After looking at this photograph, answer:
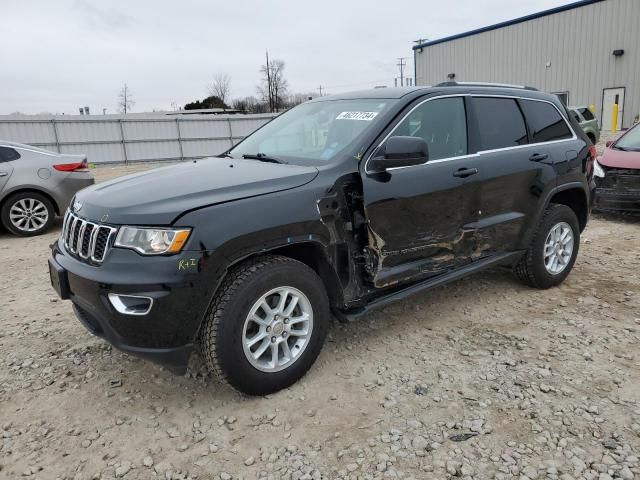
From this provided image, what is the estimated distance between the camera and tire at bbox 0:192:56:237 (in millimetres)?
7219

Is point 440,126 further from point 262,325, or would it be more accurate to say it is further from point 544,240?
point 262,325

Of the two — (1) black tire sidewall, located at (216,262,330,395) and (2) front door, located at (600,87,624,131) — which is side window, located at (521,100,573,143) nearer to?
(1) black tire sidewall, located at (216,262,330,395)

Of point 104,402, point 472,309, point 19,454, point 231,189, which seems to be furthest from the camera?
point 472,309

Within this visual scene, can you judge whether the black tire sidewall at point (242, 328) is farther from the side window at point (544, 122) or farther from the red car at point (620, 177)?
the red car at point (620, 177)

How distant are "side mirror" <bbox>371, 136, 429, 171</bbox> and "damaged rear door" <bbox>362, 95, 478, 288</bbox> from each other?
0.07 m

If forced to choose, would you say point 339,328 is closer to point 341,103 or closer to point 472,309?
point 472,309

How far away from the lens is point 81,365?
335 centimetres

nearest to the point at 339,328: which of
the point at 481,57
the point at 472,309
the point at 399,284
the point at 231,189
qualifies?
the point at 399,284

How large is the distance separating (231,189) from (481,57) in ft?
108

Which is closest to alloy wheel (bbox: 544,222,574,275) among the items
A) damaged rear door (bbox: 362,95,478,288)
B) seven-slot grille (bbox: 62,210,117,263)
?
damaged rear door (bbox: 362,95,478,288)

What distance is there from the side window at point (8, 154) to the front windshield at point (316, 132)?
4969 mm

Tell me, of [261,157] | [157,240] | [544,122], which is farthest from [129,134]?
[157,240]

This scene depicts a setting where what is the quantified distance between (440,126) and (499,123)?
662mm

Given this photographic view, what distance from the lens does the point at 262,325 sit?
2791mm
